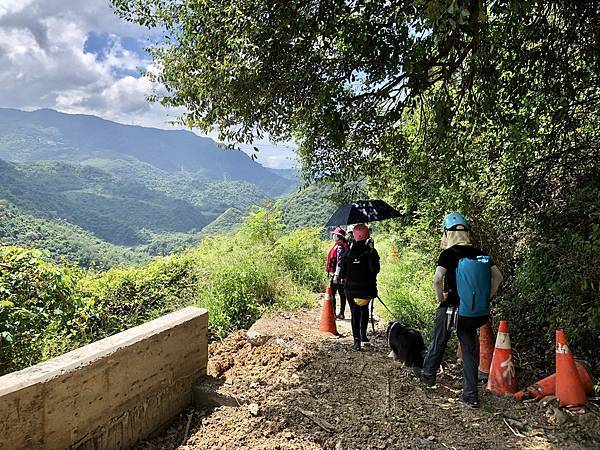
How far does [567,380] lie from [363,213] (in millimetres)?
3585

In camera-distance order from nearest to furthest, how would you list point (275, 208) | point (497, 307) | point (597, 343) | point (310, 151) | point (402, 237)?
point (597, 343), point (497, 307), point (310, 151), point (402, 237), point (275, 208)

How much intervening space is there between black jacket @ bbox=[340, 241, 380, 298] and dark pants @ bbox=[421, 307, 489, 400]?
4.74 ft

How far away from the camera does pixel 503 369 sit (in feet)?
15.6

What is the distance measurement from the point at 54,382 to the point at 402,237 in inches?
390

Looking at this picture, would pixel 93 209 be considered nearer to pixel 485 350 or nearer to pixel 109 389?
pixel 109 389

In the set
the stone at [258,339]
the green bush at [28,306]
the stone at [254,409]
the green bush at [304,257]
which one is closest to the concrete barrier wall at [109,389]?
the stone at [254,409]

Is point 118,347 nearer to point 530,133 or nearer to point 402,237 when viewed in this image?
point 530,133

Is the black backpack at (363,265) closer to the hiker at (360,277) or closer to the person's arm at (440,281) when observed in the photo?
the hiker at (360,277)

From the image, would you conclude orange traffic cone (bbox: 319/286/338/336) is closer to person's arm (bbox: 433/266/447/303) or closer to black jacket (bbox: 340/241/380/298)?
black jacket (bbox: 340/241/380/298)

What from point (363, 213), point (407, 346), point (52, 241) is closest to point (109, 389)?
point (407, 346)

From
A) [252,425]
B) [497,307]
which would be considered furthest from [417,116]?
[252,425]

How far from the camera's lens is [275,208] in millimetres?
15312

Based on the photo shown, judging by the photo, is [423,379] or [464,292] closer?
[464,292]

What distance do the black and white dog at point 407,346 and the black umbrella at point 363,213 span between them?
189cm
